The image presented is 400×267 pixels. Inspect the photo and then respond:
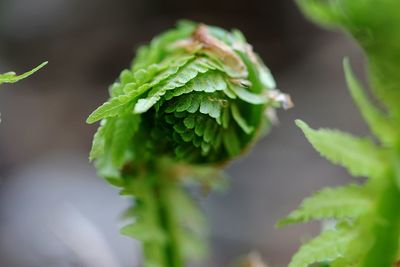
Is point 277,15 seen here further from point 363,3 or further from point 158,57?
point 363,3

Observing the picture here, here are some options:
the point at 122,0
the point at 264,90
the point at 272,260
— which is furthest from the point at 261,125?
the point at 122,0

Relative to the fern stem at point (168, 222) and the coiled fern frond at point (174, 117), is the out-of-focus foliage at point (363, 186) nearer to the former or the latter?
the coiled fern frond at point (174, 117)

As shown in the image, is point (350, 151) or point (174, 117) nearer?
point (350, 151)

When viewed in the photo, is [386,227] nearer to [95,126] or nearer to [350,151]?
[350,151]

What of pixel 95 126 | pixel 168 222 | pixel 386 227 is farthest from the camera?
pixel 95 126

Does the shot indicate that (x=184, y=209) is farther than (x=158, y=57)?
Yes

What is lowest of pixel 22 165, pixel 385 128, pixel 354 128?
pixel 385 128

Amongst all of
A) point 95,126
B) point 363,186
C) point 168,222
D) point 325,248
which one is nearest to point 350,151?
point 363,186

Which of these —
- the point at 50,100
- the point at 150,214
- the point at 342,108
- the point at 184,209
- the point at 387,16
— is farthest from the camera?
the point at 50,100
